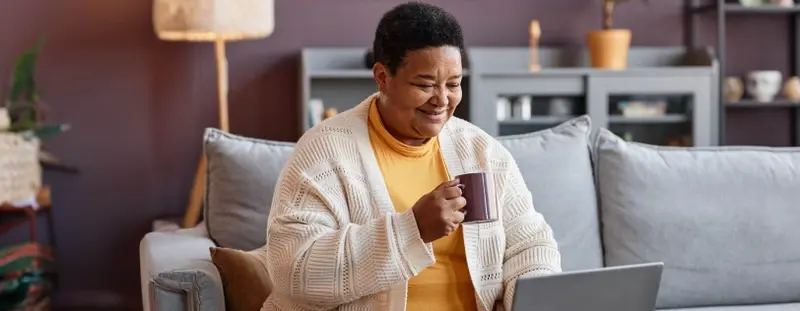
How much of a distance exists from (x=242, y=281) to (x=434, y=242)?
16.0 inches

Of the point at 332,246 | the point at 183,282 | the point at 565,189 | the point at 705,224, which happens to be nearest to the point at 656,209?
the point at 705,224

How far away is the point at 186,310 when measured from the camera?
2.05m

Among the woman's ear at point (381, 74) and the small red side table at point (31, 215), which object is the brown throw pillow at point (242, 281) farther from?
the small red side table at point (31, 215)

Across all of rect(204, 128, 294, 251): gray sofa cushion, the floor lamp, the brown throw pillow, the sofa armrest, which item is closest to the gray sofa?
rect(204, 128, 294, 251): gray sofa cushion


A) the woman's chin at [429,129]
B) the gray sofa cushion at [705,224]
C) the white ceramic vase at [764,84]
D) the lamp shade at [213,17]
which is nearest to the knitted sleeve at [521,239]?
the woman's chin at [429,129]

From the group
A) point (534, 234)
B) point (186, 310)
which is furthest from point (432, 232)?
point (186, 310)

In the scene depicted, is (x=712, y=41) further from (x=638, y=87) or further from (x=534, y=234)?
(x=534, y=234)

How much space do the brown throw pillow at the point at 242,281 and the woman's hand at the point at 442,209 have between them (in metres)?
0.49

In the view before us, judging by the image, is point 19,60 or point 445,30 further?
point 19,60

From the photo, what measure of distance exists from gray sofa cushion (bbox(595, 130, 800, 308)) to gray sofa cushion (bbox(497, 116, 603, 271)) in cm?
5

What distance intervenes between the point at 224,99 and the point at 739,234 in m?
2.03

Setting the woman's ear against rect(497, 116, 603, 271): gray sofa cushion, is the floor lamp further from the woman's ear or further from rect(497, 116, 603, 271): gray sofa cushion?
the woman's ear

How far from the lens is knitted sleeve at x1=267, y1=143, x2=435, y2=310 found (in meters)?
1.81

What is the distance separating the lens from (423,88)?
1914 mm
